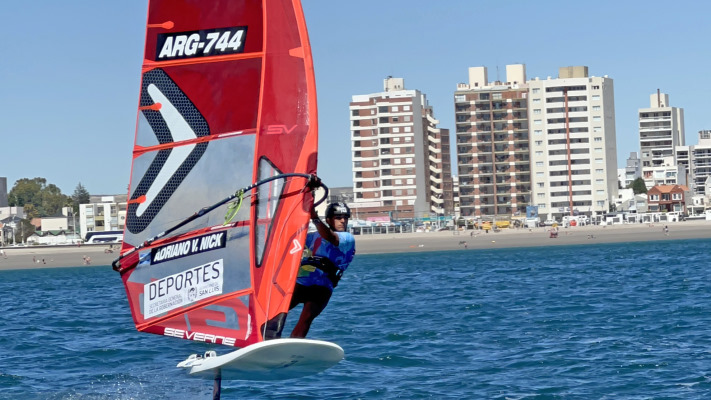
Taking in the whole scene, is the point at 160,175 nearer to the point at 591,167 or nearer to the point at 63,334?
the point at 63,334

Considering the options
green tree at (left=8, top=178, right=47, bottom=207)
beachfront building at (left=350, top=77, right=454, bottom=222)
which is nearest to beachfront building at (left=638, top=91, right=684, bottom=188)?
beachfront building at (left=350, top=77, right=454, bottom=222)

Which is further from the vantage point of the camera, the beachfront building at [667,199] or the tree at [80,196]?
the tree at [80,196]

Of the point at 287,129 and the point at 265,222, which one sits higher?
the point at 287,129

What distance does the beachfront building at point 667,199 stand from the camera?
107250 mm

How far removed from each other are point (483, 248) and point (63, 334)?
195ft

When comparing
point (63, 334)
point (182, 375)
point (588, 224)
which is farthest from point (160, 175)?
point (588, 224)

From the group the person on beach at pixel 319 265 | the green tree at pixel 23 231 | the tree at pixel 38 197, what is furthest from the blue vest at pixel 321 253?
the tree at pixel 38 197

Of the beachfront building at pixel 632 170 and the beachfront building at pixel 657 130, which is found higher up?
the beachfront building at pixel 657 130

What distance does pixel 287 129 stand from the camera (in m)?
6.96

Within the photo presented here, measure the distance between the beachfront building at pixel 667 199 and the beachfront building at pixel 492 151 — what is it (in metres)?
14.9

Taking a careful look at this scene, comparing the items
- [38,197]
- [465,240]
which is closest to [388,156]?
[465,240]

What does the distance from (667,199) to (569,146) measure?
42.2ft

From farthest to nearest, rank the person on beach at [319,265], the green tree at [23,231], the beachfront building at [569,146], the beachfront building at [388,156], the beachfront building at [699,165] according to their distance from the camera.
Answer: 1. the beachfront building at [699,165]
2. the green tree at [23,231]
3. the beachfront building at [569,146]
4. the beachfront building at [388,156]
5. the person on beach at [319,265]

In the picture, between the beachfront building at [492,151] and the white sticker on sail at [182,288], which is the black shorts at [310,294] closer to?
the white sticker on sail at [182,288]
